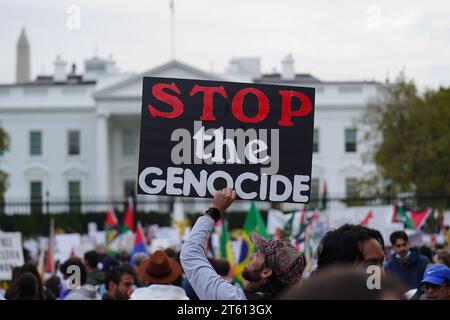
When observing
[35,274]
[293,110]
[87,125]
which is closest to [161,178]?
[293,110]

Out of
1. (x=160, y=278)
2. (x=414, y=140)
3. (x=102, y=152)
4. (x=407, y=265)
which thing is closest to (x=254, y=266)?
(x=160, y=278)

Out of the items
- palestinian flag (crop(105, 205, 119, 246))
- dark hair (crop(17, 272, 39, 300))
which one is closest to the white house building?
palestinian flag (crop(105, 205, 119, 246))

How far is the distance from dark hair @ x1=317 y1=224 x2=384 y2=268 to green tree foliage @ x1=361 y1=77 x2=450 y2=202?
1156 inches

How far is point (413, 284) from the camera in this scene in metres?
8.74

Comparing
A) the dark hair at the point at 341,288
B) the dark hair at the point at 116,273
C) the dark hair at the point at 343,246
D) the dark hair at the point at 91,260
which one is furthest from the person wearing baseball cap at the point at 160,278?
the dark hair at the point at 341,288

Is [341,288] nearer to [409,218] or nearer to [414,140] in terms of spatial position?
[409,218]

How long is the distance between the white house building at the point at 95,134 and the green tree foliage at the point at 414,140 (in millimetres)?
32633

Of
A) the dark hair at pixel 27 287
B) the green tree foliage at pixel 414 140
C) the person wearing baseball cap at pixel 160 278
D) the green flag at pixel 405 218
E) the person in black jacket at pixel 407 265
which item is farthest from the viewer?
the green tree foliage at pixel 414 140

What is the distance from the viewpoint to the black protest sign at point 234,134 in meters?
4.81

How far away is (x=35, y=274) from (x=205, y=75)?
59789 millimetres

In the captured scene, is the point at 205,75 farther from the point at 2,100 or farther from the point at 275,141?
the point at 275,141

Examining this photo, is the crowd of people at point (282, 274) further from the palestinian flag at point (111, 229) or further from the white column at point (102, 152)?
the white column at point (102, 152)

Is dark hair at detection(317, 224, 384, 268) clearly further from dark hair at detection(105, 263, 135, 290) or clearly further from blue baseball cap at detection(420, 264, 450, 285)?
dark hair at detection(105, 263, 135, 290)

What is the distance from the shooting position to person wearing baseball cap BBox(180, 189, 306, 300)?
4.02 m
